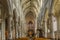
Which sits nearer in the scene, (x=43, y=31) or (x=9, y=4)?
(x=9, y=4)

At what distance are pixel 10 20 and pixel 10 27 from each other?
2.84 feet

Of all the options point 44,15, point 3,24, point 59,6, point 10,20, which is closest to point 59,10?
point 59,6

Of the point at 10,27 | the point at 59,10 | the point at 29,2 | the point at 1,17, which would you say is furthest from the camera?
the point at 29,2

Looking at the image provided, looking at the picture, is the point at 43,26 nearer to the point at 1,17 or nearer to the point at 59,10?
the point at 59,10

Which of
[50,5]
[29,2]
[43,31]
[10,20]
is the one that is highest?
[29,2]

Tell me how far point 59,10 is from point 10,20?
45.4 ft

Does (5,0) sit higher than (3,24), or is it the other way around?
(5,0)

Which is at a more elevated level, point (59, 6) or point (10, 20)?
point (59, 6)

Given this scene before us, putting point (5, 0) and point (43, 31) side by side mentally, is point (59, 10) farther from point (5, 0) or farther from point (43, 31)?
point (5, 0)

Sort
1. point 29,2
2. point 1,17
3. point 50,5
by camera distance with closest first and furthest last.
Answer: point 50,5, point 1,17, point 29,2

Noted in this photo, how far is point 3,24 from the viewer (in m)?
26.6

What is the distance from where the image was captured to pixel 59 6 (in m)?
30.4

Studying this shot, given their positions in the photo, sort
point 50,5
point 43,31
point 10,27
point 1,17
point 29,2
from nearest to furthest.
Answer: point 50,5 → point 10,27 → point 1,17 → point 43,31 → point 29,2

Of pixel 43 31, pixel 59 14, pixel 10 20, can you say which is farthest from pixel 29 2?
pixel 10 20
